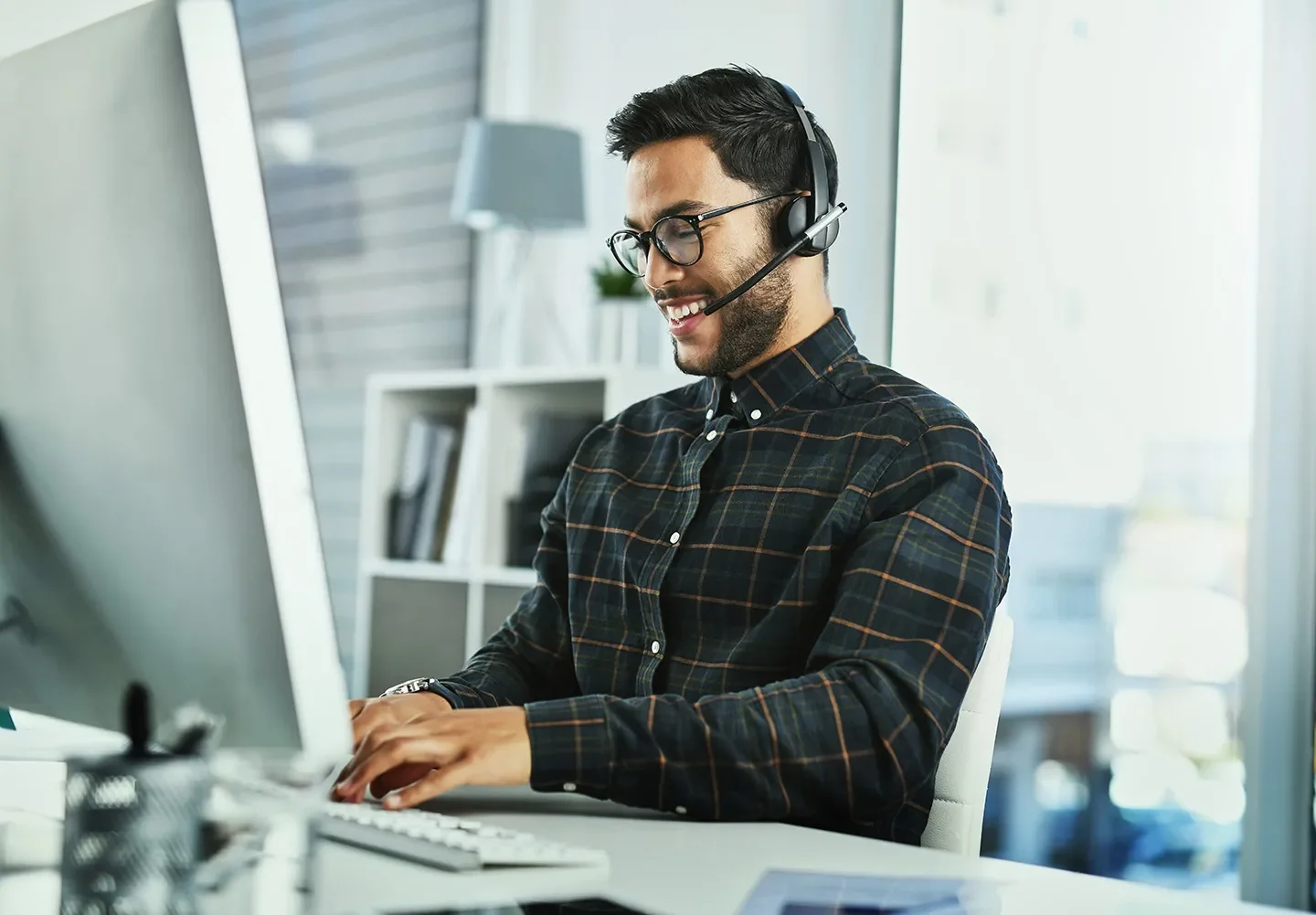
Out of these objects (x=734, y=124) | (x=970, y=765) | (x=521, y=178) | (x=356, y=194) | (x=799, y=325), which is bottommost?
(x=970, y=765)

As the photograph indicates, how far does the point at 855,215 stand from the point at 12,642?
2175 mm

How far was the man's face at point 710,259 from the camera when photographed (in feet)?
5.17

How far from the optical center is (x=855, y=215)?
8.97 feet

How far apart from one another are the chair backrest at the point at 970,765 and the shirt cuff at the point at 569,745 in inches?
14.6

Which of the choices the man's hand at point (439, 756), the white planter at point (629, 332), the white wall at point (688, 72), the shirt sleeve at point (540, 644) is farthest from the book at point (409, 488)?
the man's hand at point (439, 756)

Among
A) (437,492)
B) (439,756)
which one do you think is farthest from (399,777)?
(437,492)

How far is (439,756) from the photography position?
1025mm

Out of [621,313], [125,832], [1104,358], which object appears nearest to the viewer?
[125,832]

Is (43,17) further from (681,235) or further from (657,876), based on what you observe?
(681,235)

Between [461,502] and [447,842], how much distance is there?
230 centimetres

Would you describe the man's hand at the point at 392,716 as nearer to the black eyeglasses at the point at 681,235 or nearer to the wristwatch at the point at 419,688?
the wristwatch at the point at 419,688

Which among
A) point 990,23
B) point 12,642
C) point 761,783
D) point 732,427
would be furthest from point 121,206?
point 990,23

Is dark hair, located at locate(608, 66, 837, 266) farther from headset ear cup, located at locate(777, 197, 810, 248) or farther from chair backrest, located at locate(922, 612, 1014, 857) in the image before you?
chair backrest, located at locate(922, 612, 1014, 857)

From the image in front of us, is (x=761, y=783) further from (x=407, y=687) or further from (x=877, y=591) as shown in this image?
(x=407, y=687)
